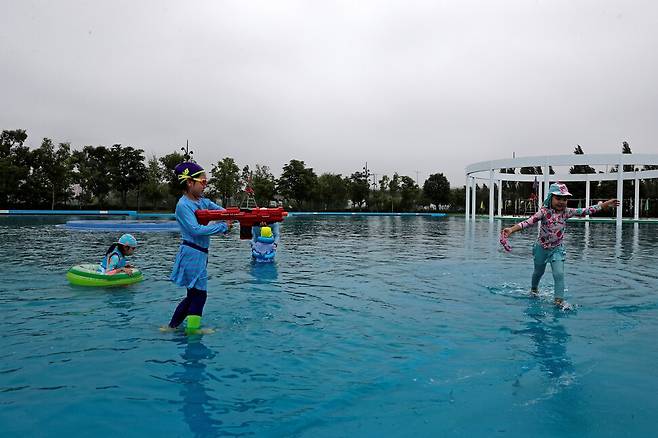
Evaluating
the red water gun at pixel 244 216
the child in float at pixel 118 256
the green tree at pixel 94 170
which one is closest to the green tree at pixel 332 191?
the green tree at pixel 94 170

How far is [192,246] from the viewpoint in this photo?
5105 millimetres

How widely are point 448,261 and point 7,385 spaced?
401 inches

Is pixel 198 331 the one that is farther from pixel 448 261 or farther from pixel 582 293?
pixel 448 261

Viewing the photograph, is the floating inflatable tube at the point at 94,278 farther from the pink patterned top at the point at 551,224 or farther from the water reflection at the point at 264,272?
the pink patterned top at the point at 551,224

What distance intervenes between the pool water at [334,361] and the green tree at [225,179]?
171 ft

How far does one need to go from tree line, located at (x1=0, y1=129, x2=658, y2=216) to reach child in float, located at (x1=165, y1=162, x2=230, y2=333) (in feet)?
121

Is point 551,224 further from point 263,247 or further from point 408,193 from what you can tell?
point 408,193

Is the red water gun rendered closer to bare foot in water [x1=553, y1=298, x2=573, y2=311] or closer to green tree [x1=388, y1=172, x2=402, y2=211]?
bare foot in water [x1=553, y1=298, x2=573, y2=311]

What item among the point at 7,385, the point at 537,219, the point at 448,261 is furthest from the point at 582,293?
the point at 7,385

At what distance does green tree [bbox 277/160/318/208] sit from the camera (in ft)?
218

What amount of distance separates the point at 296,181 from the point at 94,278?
193 ft

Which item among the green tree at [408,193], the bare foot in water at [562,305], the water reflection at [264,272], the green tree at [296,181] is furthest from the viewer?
the green tree at [408,193]

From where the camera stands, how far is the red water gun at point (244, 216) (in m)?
5.10

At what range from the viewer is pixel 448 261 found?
39.6 feet
